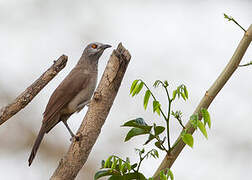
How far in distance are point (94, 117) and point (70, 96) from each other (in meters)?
1.49

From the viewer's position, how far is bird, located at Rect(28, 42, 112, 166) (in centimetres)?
371

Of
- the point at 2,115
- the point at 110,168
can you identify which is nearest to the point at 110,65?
the point at 2,115

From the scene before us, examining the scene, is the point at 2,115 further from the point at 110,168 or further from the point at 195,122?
the point at 195,122

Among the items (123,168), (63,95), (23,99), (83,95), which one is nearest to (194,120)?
(123,168)

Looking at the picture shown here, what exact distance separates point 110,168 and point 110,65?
3.06 ft

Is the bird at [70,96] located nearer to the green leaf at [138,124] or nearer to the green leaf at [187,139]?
the green leaf at [138,124]

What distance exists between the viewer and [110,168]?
5.47ft

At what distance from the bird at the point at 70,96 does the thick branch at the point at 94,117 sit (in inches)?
39.5

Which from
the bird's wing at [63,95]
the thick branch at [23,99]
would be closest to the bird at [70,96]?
the bird's wing at [63,95]

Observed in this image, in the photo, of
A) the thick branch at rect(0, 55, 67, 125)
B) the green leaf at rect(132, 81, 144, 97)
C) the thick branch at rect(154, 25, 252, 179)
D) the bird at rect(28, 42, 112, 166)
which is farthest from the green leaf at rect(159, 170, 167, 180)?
the bird at rect(28, 42, 112, 166)

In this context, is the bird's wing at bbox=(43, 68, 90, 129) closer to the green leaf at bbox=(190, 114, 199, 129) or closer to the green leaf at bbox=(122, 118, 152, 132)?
the green leaf at bbox=(122, 118, 152, 132)

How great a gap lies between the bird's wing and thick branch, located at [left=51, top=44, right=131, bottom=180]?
1260 millimetres

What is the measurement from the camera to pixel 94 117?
2441mm

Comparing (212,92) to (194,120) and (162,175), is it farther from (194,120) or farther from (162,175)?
(162,175)
